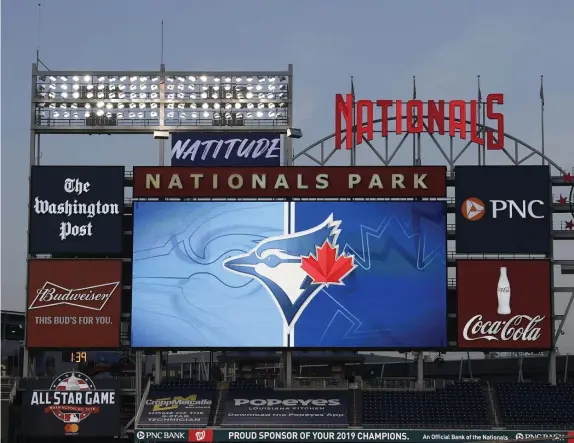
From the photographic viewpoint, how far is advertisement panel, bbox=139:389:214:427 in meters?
46.2

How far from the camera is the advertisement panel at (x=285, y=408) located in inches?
1823

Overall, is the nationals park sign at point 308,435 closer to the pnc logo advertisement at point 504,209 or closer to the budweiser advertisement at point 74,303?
the budweiser advertisement at point 74,303

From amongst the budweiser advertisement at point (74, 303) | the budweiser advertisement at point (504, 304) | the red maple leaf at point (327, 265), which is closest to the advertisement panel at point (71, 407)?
the budweiser advertisement at point (74, 303)

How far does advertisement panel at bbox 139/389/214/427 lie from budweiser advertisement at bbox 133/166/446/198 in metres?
8.73

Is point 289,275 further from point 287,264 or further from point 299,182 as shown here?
point 299,182

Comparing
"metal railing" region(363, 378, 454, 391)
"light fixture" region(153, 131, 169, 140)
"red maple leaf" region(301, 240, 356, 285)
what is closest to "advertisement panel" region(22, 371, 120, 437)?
"red maple leaf" region(301, 240, 356, 285)

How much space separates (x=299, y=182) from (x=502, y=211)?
356 inches

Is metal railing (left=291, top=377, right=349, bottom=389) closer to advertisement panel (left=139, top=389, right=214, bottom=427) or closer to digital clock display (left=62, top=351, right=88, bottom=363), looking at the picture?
advertisement panel (left=139, top=389, right=214, bottom=427)

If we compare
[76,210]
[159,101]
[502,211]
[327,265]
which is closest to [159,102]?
[159,101]

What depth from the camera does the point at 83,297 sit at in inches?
1895

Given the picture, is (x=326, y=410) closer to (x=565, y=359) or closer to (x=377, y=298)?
(x=377, y=298)

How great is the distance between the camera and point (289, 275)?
47.7 m

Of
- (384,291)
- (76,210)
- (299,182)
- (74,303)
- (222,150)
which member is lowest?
(74,303)

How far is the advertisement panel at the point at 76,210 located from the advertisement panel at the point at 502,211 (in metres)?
15.2
